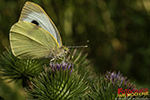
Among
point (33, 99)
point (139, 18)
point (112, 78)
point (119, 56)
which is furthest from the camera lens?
point (119, 56)

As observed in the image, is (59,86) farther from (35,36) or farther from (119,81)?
(35,36)

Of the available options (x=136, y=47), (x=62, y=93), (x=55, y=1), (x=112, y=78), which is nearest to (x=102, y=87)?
(x=112, y=78)

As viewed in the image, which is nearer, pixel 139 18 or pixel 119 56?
pixel 139 18

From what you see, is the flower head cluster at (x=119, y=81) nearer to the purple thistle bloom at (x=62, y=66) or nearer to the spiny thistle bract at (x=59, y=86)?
the spiny thistle bract at (x=59, y=86)

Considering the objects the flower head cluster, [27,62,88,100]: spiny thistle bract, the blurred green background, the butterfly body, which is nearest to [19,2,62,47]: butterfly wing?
the butterfly body

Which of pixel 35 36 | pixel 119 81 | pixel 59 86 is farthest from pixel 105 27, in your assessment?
pixel 59 86

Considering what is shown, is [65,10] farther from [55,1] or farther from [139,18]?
[139,18]
